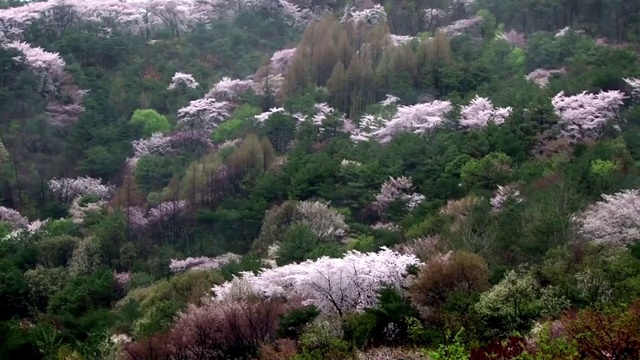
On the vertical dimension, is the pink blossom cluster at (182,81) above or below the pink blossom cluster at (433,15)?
below

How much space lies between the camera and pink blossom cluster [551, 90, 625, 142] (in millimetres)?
34281

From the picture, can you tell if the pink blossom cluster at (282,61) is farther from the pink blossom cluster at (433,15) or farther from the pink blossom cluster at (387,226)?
the pink blossom cluster at (387,226)

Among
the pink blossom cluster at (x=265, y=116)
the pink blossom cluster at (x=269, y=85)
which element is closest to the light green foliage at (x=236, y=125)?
the pink blossom cluster at (x=265, y=116)

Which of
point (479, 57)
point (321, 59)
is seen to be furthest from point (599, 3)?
point (321, 59)

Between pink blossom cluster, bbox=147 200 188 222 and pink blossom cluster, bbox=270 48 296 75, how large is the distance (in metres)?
17.0

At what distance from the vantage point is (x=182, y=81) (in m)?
53.7

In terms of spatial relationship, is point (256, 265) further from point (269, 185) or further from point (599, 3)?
point (599, 3)

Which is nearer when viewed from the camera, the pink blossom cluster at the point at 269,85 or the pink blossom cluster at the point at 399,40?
the pink blossom cluster at the point at 399,40

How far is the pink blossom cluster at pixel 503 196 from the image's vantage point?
27.3 meters

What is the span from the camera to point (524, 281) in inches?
759

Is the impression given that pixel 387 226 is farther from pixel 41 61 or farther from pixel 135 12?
pixel 135 12

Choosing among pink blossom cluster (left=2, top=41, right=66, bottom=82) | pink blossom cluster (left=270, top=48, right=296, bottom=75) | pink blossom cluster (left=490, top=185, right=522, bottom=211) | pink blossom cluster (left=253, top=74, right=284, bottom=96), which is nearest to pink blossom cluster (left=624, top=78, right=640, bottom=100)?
pink blossom cluster (left=490, top=185, right=522, bottom=211)

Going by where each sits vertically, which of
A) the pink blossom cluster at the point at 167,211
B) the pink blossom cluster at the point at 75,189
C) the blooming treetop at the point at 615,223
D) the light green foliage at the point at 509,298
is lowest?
the pink blossom cluster at the point at 75,189

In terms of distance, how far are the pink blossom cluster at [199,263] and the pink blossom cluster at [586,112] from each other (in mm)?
15210
